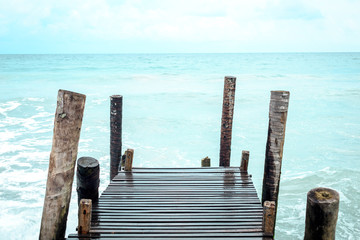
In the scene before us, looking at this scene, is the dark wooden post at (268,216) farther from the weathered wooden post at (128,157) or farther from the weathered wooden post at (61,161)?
the weathered wooden post at (128,157)

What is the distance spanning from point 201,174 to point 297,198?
523 cm

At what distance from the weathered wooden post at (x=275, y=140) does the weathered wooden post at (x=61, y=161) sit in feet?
9.04

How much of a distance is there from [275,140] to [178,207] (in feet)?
5.82

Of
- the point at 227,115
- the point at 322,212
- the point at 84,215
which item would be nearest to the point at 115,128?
the point at 227,115

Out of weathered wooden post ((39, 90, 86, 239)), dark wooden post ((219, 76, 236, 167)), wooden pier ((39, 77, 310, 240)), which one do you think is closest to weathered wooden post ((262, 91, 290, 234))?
wooden pier ((39, 77, 310, 240))

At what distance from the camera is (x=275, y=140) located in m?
5.02

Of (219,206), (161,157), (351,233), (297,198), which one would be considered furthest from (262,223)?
(161,157)

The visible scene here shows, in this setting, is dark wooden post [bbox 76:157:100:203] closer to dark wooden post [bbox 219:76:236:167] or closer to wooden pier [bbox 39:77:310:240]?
wooden pier [bbox 39:77:310:240]

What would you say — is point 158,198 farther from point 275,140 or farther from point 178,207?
point 275,140

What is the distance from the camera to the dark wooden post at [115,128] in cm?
689

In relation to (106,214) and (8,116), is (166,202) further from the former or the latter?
(8,116)

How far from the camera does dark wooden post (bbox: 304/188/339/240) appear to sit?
279 cm

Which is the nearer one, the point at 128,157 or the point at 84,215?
the point at 84,215

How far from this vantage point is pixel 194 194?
528 cm
